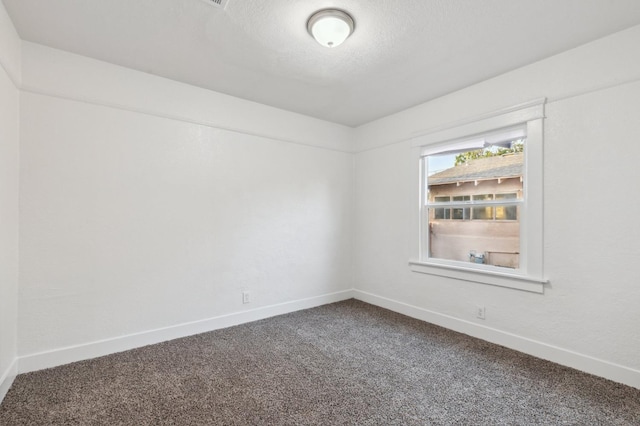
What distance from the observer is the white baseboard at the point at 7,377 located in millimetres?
1985

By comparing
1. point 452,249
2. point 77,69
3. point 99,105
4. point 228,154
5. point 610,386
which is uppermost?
point 77,69

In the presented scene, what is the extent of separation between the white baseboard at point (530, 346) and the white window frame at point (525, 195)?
1.48 feet

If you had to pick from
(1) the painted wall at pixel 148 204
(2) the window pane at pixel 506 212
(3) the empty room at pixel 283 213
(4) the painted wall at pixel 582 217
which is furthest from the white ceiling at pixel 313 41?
(2) the window pane at pixel 506 212

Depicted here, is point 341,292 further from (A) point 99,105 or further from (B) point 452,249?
(A) point 99,105

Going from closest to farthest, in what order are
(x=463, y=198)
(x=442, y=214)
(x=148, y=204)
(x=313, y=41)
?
(x=313, y=41), (x=148, y=204), (x=463, y=198), (x=442, y=214)

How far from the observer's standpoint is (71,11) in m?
2.00

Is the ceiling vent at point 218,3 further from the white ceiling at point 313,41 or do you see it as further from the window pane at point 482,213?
the window pane at point 482,213

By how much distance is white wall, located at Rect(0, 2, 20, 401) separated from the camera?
1.98m

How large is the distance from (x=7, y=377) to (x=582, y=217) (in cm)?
432

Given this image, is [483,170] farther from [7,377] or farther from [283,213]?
[7,377]

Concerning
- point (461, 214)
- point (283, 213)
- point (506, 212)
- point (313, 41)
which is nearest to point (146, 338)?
point (283, 213)

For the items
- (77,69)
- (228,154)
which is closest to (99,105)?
(77,69)

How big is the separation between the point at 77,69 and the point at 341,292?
3696 mm

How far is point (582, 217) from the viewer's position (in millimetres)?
2354
